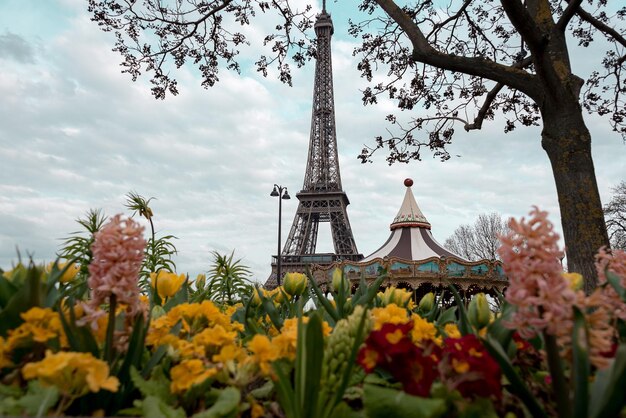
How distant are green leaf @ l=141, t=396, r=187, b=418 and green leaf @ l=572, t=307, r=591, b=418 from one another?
787 millimetres

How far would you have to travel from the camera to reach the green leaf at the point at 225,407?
958 millimetres

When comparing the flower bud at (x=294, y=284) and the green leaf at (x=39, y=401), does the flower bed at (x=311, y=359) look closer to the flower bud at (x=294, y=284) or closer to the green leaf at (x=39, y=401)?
the green leaf at (x=39, y=401)

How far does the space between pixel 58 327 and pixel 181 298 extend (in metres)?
0.73

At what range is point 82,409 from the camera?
108 cm

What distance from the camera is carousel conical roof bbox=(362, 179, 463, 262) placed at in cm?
1930

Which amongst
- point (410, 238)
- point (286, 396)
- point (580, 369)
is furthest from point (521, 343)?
point (410, 238)

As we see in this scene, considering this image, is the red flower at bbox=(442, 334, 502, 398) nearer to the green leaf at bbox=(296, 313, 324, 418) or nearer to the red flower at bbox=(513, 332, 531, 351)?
the green leaf at bbox=(296, 313, 324, 418)

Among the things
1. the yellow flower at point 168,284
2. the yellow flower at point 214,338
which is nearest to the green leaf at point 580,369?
the yellow flower at point 214,338

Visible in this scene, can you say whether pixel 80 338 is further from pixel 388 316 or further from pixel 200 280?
pixel 200 280

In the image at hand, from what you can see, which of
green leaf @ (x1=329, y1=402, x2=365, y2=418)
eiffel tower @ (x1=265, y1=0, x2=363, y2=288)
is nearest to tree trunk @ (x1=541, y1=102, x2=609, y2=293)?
green leaf @ (x1=329, y1=402, x2=365, y2=418)

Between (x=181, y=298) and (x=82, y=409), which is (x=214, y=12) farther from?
(x=82, y=409)

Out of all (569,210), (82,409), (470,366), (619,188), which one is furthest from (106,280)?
(619,188)

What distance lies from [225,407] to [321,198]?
116 ft

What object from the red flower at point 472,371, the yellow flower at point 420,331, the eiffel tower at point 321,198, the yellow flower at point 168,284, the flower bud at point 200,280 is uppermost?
the eiffel tower at point 321,198
